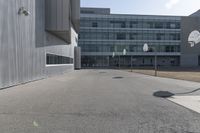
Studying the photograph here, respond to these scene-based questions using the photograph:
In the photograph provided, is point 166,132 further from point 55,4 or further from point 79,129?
point 55,4

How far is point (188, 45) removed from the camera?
349ft

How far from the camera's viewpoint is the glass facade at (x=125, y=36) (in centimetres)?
10206

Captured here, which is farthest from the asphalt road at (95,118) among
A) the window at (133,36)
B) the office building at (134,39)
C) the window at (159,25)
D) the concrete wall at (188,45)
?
the concrete wall at (188,45)

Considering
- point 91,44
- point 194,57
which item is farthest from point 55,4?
point 194,57

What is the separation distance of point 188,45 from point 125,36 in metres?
22.4

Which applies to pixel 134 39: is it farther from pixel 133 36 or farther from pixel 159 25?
pixel 159 25

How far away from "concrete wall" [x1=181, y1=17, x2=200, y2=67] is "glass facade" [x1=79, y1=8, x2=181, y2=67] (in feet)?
5.75

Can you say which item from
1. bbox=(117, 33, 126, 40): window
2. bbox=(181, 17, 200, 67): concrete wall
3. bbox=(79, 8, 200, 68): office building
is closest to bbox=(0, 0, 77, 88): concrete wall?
bbox=(79, 8, 200, 68): office building

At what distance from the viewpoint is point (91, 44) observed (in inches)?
4016

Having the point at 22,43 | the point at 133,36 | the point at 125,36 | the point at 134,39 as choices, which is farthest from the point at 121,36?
the point at 22,43

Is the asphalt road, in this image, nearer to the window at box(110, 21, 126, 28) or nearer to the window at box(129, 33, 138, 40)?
the window at box(110, 21, 126, 28)

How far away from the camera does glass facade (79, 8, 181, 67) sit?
102062mm

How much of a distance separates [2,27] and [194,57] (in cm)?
10151

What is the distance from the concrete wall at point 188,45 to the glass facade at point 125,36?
1754mm
